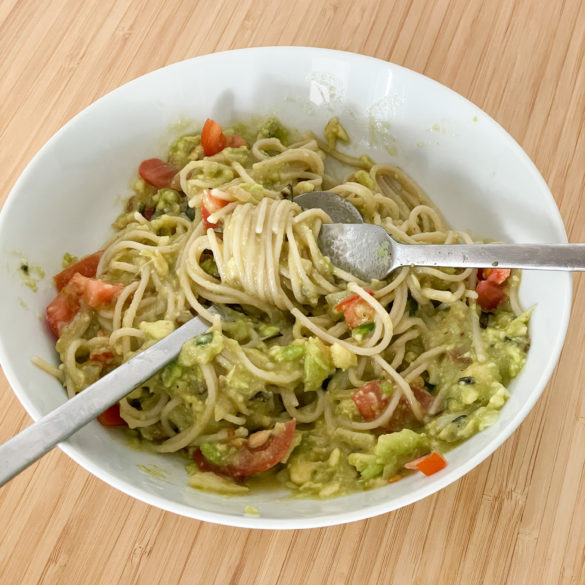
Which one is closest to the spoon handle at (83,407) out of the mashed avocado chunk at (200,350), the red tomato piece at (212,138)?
the mashed avocado chunk at (200,350)

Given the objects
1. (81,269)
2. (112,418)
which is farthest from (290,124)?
(112,418)

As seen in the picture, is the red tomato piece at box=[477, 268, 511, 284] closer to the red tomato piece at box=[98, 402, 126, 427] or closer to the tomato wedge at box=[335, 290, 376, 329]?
the tomato wedge at box=[335, 290, 376, 329]

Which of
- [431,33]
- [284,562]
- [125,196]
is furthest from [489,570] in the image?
[431,33]

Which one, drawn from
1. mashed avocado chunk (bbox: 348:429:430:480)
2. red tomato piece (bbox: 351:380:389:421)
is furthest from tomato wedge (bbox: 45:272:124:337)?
mashed avocado chunk (bbox: 348:429:430:480)

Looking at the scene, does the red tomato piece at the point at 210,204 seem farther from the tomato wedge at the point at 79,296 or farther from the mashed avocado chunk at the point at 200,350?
the mashed avocado chunk at the point at 200,350

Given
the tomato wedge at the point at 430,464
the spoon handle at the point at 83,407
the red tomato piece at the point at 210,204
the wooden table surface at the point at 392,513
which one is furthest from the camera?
the red tomato piece at the point at 210,204

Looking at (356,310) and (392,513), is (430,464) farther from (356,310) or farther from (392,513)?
(356,310)

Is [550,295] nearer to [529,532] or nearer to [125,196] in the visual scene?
[529,532]

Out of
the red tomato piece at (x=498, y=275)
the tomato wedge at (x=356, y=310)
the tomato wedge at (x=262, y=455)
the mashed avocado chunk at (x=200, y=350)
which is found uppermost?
the mashed avocado chunk at (x=200, y=350)
